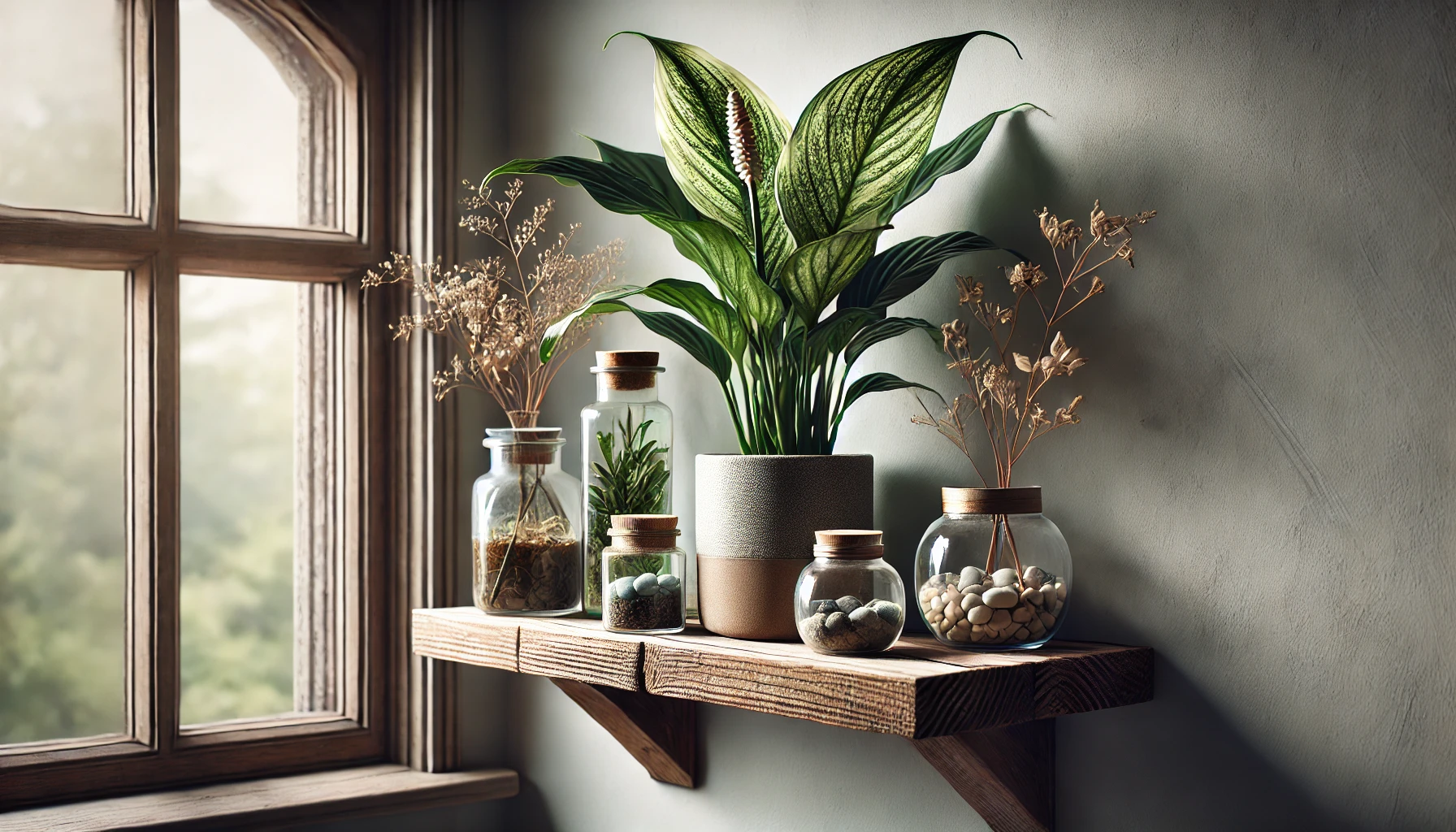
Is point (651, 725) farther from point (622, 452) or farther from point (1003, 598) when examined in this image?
point (1003, 598)

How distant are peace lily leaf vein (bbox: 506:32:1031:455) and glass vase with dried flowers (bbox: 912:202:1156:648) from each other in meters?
0.07

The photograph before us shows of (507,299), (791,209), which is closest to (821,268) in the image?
(791,209)

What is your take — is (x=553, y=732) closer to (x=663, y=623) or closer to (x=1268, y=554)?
(x=663, y=623)

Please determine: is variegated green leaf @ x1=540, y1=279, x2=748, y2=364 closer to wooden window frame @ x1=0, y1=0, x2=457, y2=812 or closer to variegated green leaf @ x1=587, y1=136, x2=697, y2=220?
variegated green leaf @ x1=587, y1=136, x2=697, y2=220

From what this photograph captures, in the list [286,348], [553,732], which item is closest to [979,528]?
[553,732]

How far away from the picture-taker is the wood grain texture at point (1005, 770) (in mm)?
1099

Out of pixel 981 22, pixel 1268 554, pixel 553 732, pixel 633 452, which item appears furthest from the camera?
pixel 553 732

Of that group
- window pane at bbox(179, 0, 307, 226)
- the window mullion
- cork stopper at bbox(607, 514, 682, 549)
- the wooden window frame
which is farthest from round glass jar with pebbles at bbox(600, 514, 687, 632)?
window pane at bbox(179, 0, 307, 226)

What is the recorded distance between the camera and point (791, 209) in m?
1.19

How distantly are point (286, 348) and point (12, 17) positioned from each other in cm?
59

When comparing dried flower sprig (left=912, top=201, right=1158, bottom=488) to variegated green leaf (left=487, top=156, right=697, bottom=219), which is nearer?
dried flower sprig (left=912, top=201, right=1158, bottom=488)

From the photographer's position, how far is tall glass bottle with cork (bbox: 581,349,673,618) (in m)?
1.44

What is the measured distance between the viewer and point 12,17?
173cm

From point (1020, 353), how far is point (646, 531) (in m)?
0.43
